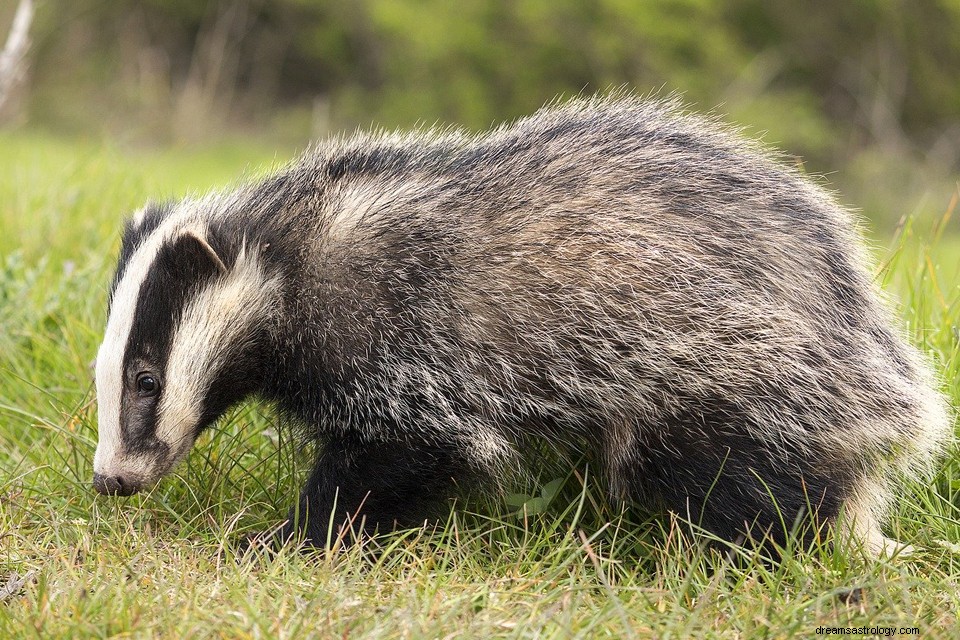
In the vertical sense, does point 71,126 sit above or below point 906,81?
below

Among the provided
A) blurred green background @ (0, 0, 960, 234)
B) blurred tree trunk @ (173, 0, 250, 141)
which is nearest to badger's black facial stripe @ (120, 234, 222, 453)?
blurred tree trunk @ (173, 0, 250, 141)

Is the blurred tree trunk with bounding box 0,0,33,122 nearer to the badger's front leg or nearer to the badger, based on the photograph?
the badger

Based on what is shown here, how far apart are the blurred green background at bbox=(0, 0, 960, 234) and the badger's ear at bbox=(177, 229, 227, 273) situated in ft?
39.9

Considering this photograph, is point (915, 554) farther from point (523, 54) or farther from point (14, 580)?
point (523, 54)

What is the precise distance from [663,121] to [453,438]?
159 cm

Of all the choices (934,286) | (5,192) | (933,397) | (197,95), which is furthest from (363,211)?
(197,95)

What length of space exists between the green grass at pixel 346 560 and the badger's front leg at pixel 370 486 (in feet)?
0.33

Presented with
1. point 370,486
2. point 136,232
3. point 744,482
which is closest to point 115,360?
point 136,232

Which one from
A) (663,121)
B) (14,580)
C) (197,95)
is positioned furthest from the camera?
(197,95)

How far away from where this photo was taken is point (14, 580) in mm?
3533

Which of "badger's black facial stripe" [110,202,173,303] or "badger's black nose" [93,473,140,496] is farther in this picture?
"badger's black facial stripe" [110,202,173,303]

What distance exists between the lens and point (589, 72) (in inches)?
767

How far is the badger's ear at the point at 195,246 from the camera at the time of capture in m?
3.90

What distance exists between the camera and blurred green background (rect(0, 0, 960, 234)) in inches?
678
